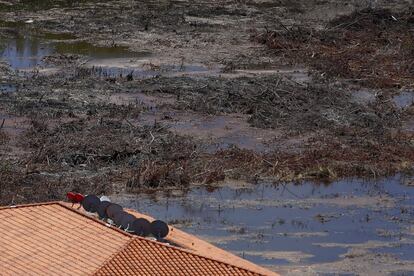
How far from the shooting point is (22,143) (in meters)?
29.4

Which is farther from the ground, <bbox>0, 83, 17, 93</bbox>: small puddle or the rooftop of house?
the rooftop of house

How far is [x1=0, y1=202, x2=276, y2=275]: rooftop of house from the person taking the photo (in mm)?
16734

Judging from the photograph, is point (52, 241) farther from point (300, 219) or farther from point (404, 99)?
point (404, 99)

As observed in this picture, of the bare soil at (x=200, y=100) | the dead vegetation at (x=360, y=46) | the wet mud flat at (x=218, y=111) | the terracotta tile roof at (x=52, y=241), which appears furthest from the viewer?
the dead vegetation at (x=360, y=46)

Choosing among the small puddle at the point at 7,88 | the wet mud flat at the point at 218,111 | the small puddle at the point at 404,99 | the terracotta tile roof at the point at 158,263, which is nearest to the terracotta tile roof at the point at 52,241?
the terracotta tile roof at the point at 158,263

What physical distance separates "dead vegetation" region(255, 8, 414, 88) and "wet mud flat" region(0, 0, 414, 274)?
82 mm

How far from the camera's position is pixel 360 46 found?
140 feet

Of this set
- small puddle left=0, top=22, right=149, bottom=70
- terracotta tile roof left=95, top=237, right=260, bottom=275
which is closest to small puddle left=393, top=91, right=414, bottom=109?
small puddle left=0, top=22, right=149, bottom=70

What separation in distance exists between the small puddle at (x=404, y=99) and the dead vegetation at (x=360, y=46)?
753 mm

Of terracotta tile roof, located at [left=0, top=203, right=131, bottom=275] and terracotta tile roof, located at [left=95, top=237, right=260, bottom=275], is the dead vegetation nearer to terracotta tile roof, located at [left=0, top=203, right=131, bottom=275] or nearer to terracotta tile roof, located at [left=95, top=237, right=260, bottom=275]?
terracotta tile roof, located at [left=0, top=203, right=131, bottom=275]

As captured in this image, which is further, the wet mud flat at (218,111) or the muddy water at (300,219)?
the wet mud flat at (218,111)

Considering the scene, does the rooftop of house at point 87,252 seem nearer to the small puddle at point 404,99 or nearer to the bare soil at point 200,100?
the bare soil at point 200,100

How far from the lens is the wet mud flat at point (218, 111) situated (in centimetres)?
2639

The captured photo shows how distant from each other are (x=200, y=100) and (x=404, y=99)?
704 cm
